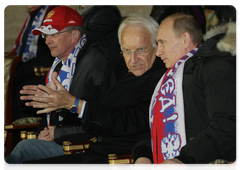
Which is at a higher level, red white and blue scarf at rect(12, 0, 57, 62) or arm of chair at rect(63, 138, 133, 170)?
red white and blue scarf at rect(12, 0, 57, 62)

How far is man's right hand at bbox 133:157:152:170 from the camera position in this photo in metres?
1.90

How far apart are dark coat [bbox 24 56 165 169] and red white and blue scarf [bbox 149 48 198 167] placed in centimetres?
26

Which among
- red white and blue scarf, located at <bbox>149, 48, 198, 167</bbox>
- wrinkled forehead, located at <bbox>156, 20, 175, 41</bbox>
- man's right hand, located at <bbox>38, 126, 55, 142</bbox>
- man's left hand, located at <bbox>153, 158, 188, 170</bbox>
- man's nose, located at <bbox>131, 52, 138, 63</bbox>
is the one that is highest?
wrinkled forehead, located at <bbox>156, 20, 175, 41</bbox>

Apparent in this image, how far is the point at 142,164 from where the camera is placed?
1908 mm

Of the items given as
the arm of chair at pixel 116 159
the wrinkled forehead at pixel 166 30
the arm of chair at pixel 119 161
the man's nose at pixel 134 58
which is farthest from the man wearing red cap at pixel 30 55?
the wrinkled forehead at pixel 166 30

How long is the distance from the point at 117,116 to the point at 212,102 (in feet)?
2.32

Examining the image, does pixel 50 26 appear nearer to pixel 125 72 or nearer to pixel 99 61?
pixel 99 61

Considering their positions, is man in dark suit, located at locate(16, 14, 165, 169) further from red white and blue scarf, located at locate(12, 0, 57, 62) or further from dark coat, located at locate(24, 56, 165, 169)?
red white and blue scarf, located at locate(12, 0, 57, 62)

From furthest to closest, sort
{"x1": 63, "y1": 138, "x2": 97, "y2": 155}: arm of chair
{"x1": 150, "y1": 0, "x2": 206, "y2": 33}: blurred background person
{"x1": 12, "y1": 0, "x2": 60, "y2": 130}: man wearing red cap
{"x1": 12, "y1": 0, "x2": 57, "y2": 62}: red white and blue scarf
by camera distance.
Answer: {"x1": 12, "y1": 0, "x2": 57, "y2": 62}: red white and blue scarf
{"x1": 12, "y1": 0, "x2": 60, "y2": 130}: man wearing red cap
{"x1": 150, "y1": 0, "x2": 206, "y2": 33}: blurred background person
{"x1": 63, "y1": 138, "x2": 97, "y2": 155}: arm of chair

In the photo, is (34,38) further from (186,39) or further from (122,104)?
(186,39)

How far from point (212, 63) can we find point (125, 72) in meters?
0.96

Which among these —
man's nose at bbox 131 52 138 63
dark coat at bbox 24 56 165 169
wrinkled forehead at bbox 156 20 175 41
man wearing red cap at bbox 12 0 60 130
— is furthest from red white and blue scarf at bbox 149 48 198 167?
man wearing red cap at bbox 12 0 60 130

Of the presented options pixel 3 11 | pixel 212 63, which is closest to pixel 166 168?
pixel 212 63

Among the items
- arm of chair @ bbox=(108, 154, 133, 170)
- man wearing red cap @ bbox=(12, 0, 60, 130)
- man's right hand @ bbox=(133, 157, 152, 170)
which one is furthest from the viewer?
man wearing red cap @ bbox=(12, 0, 60, 130)
